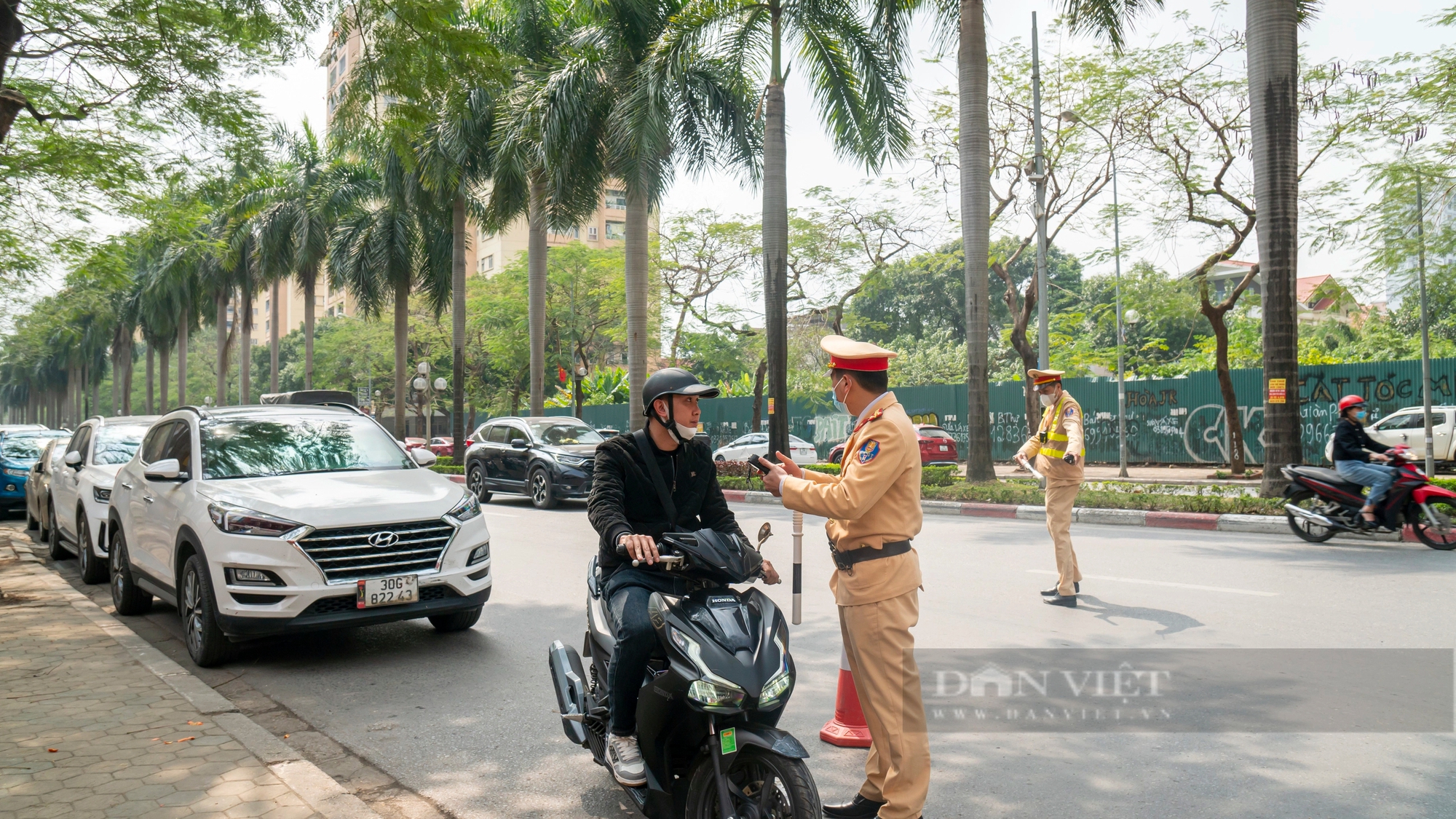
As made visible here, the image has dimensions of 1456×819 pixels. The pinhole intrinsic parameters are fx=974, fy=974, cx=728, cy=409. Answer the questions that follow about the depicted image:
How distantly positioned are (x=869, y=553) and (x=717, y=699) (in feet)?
2.67

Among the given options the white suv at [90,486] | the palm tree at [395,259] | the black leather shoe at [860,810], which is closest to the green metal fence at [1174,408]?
the palm tree at [395,259]

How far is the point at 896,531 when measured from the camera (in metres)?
3.50

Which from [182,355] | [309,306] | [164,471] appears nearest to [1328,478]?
[164,471]

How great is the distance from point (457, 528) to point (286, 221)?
124 ft

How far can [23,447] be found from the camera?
1850 centimetres

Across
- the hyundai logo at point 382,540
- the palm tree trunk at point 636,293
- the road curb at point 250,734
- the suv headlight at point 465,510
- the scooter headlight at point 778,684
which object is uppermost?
the palm tree trunk at point 636,293

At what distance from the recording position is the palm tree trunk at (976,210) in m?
16.7

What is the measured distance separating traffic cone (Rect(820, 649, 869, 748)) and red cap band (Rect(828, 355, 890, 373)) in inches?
63.8

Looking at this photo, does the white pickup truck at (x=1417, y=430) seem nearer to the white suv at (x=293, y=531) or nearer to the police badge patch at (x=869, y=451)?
the white suv at (x=293, y=531)

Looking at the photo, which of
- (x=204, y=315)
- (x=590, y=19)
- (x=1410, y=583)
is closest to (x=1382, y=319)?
(x=590, y=19)

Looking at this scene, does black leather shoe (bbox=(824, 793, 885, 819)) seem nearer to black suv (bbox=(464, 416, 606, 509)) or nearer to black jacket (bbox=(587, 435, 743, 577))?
black jacket (bbox=(587, 435, 743, 577))

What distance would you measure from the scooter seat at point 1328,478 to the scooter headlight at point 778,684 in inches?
374

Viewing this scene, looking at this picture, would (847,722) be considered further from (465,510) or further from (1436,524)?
(1436,524)

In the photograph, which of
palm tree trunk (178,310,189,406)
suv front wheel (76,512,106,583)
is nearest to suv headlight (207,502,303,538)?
suv front wheel (76,512,106,583)
